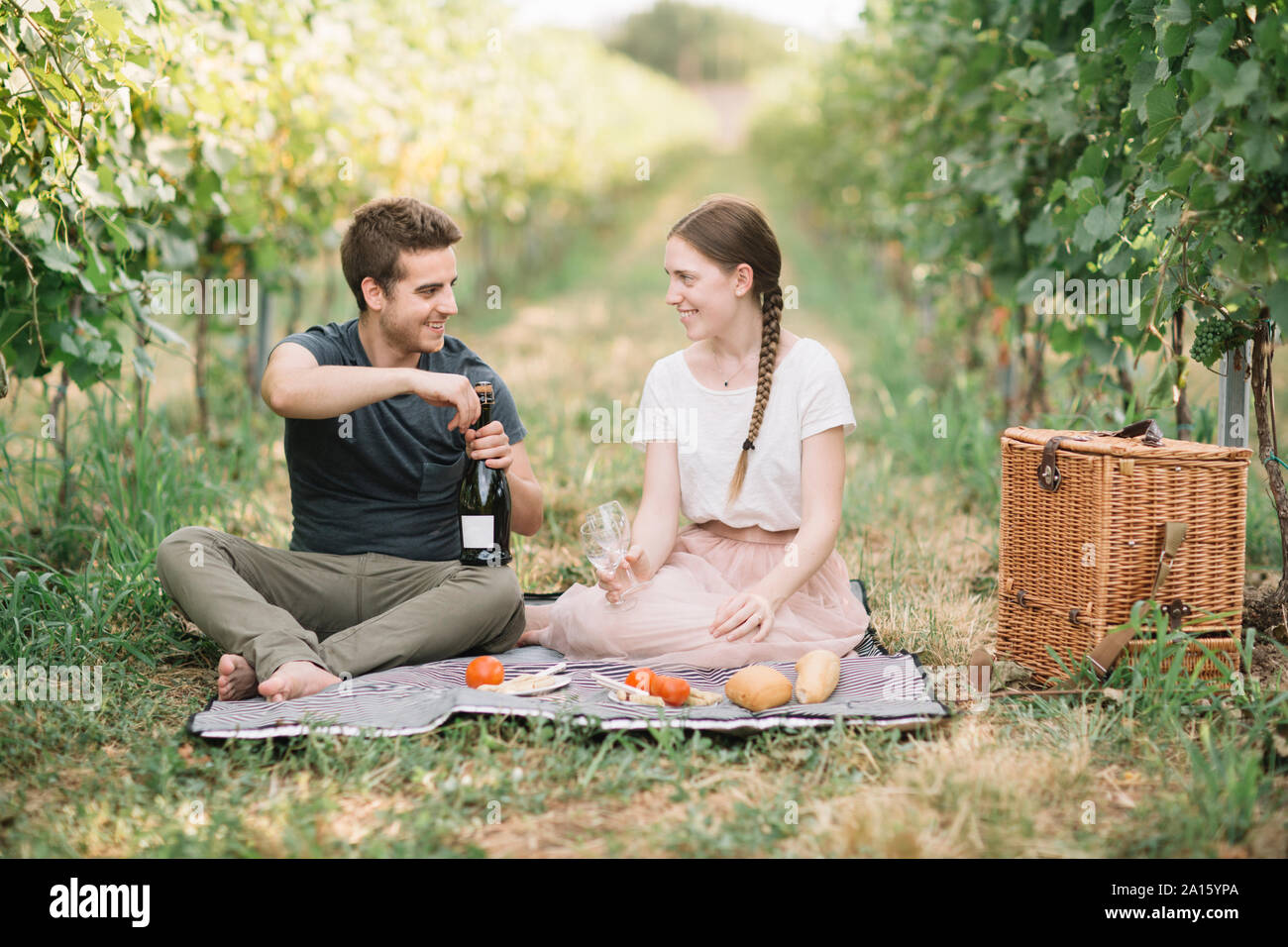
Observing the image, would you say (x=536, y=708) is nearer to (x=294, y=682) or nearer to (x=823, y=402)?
(x=294, y=682)

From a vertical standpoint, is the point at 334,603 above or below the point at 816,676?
above

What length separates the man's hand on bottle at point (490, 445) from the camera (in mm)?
3195

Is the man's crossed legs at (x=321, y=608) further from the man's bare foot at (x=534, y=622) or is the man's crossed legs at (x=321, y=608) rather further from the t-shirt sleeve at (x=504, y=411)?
the t-shirt sleeve at (x=504, y=411)

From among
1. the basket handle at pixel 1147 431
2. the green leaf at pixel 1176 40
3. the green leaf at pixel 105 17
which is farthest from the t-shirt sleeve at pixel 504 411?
the green leaf at pixel 1176 40

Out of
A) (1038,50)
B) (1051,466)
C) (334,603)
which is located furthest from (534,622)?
(1038,50)

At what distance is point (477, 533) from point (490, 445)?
41 cm

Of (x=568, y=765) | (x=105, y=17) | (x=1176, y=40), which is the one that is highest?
(x=105, y=17)

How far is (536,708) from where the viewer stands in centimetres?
282

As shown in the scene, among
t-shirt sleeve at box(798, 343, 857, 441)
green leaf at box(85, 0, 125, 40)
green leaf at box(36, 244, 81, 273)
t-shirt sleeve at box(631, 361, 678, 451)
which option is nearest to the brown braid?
t-shirt sleeve at box(798, 343, 857, 441)

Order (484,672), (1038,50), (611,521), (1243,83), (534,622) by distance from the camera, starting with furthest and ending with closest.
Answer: (1038,50)
(534,622)
(611,521)
(484,672)
(1243,83)

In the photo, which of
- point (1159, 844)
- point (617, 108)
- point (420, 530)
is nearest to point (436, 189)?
point (420, 530)

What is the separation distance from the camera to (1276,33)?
2.51 meters

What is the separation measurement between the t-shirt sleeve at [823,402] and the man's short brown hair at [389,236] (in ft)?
3.76
